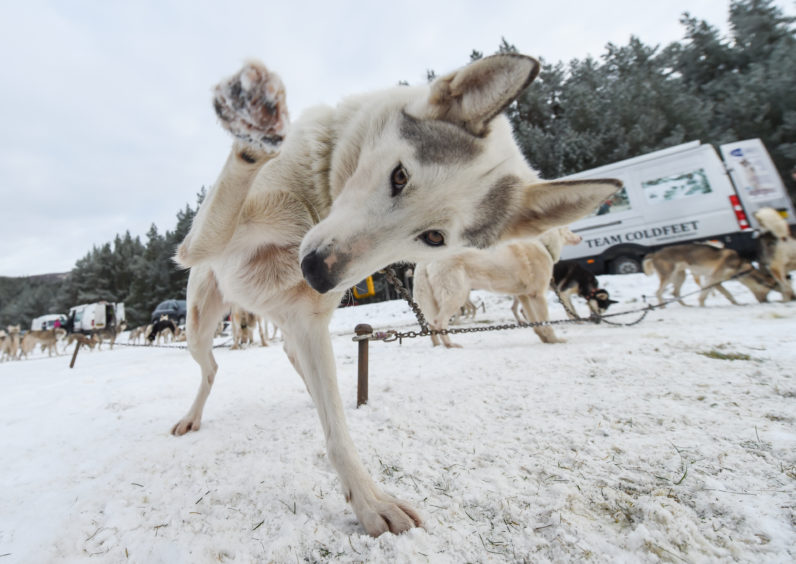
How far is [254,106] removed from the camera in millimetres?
1098

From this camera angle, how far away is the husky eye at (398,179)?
4.72 feet

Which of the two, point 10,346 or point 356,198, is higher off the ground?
point 356,198

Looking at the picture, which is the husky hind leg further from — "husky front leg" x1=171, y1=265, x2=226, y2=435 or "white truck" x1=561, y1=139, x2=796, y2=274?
"white truck" x1=561, y1=139, x2=796, y2=274

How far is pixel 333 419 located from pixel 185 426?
65.3 inches

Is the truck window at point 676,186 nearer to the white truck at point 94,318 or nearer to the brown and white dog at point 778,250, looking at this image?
the brown and white dog at point 778,250

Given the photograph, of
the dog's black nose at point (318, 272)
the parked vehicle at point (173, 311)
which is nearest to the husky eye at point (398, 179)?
the dog's black nose at point (318, 272)

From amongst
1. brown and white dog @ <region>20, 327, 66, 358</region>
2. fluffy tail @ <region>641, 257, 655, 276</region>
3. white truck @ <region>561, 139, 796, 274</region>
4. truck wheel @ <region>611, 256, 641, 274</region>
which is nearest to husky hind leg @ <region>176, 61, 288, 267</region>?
white truck @ <region>561, 139, 796, 274</region>

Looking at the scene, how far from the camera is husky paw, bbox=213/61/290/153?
42.7 inches

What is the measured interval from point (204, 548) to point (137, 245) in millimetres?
53190

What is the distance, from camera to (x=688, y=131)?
2006 cm

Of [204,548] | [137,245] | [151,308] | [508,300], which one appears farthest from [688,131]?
[137,245]

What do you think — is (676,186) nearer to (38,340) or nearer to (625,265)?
(625,265)

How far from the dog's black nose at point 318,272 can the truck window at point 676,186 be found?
11.9 m

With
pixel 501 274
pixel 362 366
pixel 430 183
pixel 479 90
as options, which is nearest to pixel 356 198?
pixel 430 183
